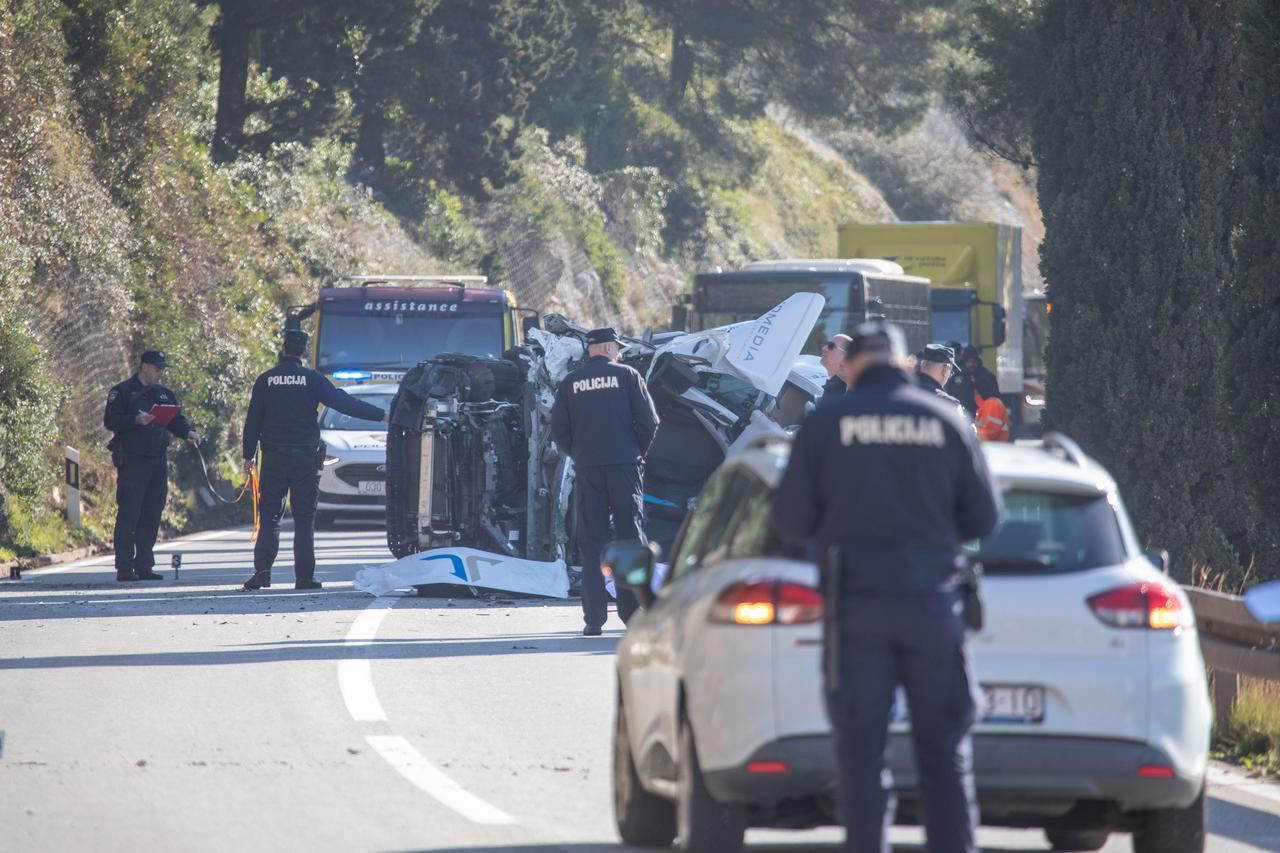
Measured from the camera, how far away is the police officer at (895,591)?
5.50 metres

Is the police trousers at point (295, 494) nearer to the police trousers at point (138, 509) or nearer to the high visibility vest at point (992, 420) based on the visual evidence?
the police trousers at point (138, 509)

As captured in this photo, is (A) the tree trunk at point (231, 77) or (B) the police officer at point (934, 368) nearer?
(B) the police officer at point (934, 368)

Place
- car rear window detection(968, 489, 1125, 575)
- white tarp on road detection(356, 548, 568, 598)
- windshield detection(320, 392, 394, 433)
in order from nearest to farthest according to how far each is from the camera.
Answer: car rear window detection(968, 489, 1125, 575) → white tarp on road detection(356, 548, 568, 598) → windshield detection(320, 392, 394, 433)

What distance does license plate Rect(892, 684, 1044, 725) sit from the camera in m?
6.31

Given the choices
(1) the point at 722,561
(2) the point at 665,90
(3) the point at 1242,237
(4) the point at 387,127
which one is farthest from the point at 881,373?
(2) the point at 665,90

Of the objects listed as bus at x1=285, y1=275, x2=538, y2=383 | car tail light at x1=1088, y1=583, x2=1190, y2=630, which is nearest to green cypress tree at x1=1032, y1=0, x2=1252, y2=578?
bus at x1=285, y1=275, x2=538, y2=383

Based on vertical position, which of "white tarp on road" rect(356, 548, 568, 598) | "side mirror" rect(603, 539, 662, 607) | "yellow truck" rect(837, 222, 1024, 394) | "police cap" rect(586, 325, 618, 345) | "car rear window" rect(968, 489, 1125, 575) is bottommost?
"white tarp on road" rect(356, 548, 568, 598)

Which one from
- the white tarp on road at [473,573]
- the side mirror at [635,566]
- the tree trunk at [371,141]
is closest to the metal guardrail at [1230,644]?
the side mirror at [635,566]

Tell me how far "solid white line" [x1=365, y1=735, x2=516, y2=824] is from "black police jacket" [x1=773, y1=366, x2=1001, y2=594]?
2.57m

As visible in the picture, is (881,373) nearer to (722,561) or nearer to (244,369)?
(722,561)

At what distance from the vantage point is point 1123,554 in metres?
6.56

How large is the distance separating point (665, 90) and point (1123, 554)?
52.5 m

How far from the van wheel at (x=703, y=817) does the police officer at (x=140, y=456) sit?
1184 centimetres

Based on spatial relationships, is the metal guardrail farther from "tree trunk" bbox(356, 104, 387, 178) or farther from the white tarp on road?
"tree trunk" bbox(356, 104, 387, 178)
